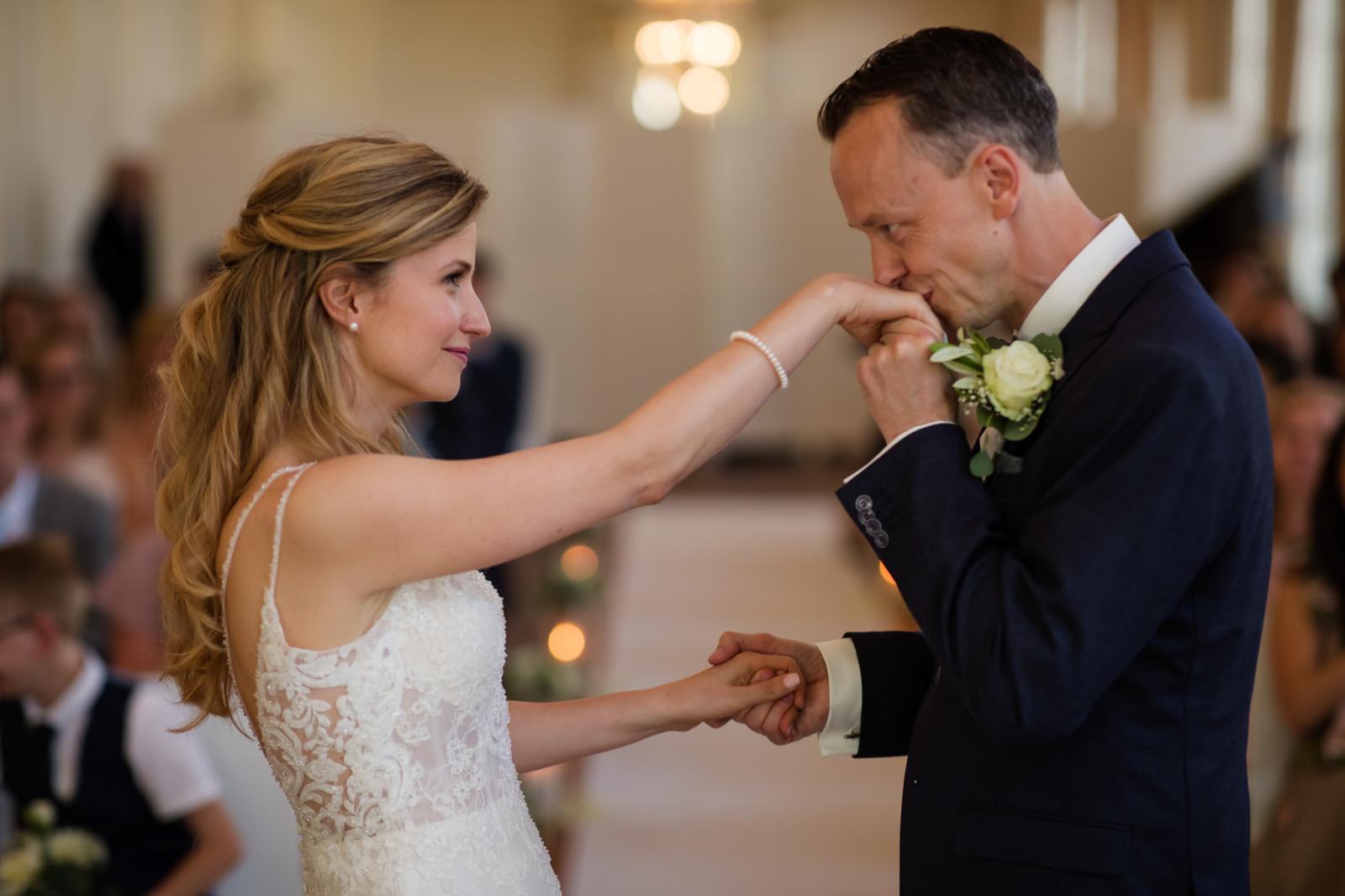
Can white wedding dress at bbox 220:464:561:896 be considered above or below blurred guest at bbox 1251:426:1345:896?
above

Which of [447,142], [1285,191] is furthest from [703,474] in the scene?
[1285,191]

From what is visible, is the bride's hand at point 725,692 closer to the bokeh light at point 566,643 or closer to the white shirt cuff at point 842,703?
the white shirt cuff at point 842,703

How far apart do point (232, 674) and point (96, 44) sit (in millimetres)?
10574

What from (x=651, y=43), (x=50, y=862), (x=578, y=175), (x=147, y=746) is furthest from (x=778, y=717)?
(x=651, y=43)

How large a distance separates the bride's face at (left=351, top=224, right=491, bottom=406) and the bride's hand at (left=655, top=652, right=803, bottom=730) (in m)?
0.54

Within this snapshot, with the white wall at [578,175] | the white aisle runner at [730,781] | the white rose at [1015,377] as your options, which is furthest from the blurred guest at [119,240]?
the white rose at [1015,377]

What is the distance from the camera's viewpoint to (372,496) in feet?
5.41

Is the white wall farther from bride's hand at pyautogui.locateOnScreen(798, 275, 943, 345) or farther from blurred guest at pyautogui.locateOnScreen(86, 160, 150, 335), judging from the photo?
bride's hand at pyautogui.locateOnScreen(798, 275, 943, 345)

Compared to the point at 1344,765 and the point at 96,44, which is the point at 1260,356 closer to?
the point at 1344,765

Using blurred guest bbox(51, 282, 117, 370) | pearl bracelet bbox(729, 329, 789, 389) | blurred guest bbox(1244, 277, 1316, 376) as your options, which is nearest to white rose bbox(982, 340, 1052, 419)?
pearl bracelet bbox(729, 329, 789, 389)

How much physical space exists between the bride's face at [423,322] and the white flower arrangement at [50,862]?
1320mm

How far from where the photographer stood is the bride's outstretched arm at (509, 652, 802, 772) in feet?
6.51

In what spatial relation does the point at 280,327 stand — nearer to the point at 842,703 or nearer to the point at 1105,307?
the point at 842,703

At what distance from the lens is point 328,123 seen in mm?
10914
